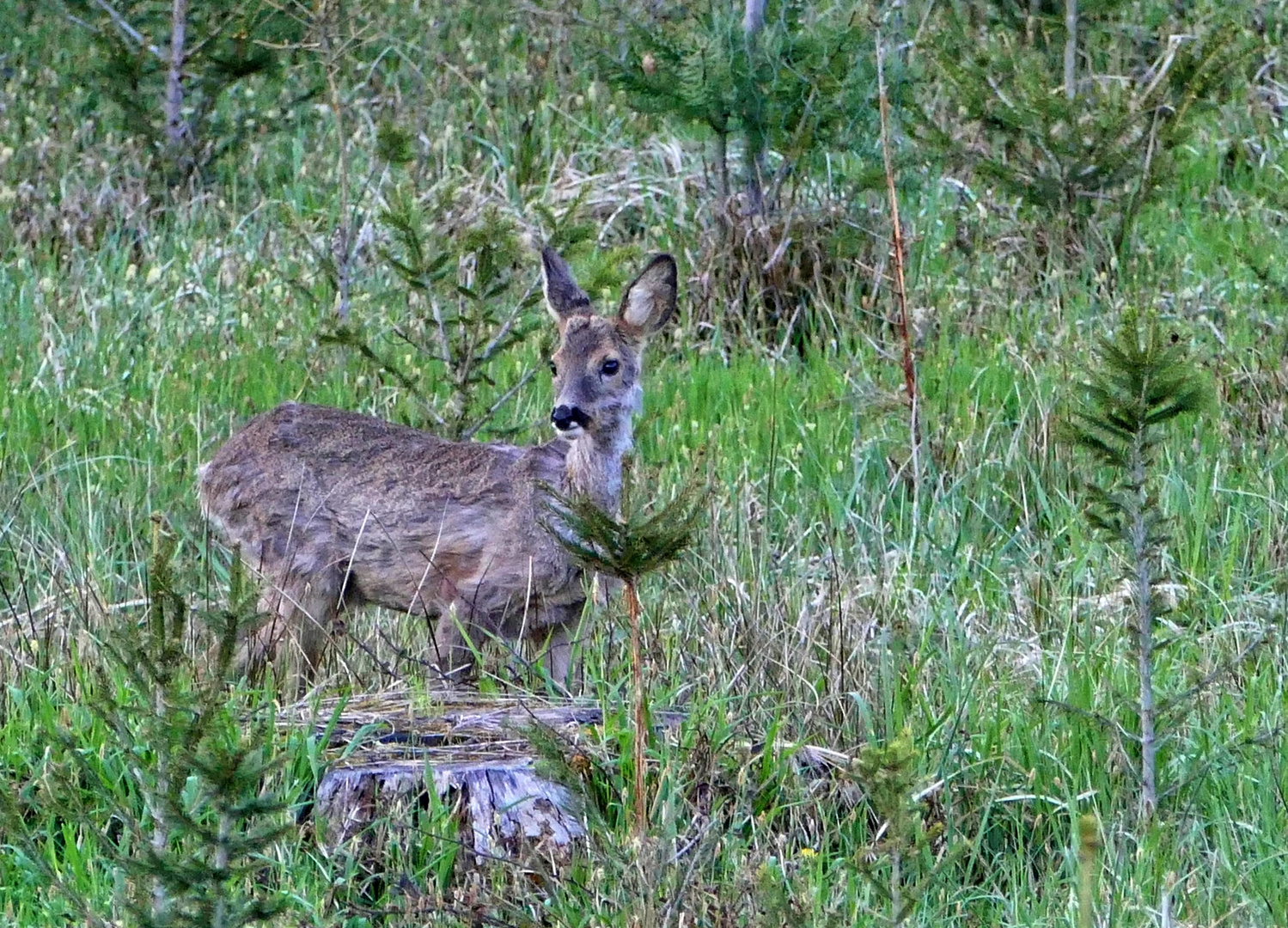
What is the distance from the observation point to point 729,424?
25.0ft

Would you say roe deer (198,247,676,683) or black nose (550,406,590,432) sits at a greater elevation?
black nose (550,406,590,432)

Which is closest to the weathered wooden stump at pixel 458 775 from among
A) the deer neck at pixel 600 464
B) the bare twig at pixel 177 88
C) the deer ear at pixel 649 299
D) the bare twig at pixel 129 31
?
the deer neck at pixel 600 464

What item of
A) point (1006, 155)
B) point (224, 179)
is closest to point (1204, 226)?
point (1006, 155)

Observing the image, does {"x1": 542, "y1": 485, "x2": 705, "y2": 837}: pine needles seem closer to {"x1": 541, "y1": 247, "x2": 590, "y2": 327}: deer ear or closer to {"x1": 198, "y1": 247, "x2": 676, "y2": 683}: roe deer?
{"x1": 198, "y1": 247, "x2": 676, "y2": 683}: roe deer

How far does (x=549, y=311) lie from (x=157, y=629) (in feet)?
12.7

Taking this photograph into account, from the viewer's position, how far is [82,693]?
204 inches

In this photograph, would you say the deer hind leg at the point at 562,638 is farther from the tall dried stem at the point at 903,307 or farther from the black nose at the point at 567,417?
the tall dried stem at the point at 903,307

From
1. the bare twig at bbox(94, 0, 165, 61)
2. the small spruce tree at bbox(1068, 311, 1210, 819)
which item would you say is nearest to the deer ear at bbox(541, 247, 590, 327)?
the small spruce tree at bbox(1068, 311, 1210, 819)

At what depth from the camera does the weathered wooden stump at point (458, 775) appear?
450cm

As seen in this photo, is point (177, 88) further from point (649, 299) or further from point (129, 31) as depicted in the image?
point (649, 299)

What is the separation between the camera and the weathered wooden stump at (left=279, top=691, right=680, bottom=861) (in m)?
4.50

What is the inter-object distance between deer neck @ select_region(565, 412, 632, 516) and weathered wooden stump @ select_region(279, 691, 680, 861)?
67.1 inches

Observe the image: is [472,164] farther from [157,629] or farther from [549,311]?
[157,629]

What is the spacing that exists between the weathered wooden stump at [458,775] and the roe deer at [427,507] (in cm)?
141
